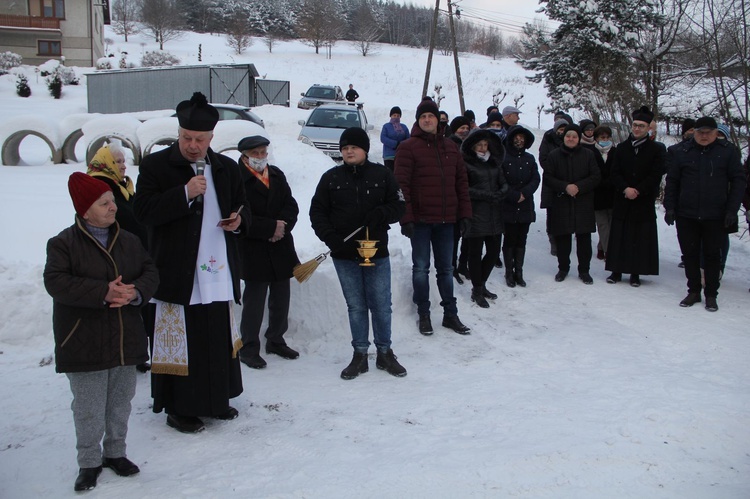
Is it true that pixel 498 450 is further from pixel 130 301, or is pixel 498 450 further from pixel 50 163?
pixel 50 163

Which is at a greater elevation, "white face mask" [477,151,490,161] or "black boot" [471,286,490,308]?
"white face mask" [477,151,490,161]

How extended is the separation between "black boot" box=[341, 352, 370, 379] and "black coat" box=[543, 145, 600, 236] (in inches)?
153

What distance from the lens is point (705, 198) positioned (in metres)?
6.74

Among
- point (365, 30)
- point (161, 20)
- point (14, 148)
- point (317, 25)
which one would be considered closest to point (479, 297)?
point (14, 148)

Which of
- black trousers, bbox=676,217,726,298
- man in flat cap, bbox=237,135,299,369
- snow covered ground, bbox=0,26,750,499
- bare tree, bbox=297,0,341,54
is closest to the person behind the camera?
snow covered ground, bbox=0,26,750,499

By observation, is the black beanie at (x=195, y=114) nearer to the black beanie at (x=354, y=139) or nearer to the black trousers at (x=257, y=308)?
the black beanie at (x=354, y=139)

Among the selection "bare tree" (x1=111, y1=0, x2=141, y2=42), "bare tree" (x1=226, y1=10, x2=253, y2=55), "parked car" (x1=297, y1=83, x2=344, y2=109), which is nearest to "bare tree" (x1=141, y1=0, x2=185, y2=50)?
"bare tree" (x1=111, y1=0, x2=141, y2=42)

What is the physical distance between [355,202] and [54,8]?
4277 centimetres

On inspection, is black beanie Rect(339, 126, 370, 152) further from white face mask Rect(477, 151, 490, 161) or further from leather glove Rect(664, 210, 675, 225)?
leather glove Rect(664, 210, 675, 225)

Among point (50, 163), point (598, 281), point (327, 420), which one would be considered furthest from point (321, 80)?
point (327, 420)

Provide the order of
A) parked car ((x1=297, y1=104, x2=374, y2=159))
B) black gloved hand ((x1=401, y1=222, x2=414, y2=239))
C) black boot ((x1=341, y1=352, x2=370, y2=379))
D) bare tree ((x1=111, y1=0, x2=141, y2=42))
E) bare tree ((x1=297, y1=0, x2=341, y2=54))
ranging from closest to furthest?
black boot ((x1=341, y1=352, x2=370, y2=379)) < black gloved hand ((x1=401, y1=222, x2=414, y2=239)) < parked car ((x1=297, y1=104, x2=374, y2=159)) < bare tree ((x1=297, y1=0, x2=341, y2=54)) < bare tree ((x1=111, y1=0, x2=141, y2=42))

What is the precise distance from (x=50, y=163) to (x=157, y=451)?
8851 mm

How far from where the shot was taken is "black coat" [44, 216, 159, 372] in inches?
121

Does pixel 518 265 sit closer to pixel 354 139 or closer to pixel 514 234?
pixel 514 234
